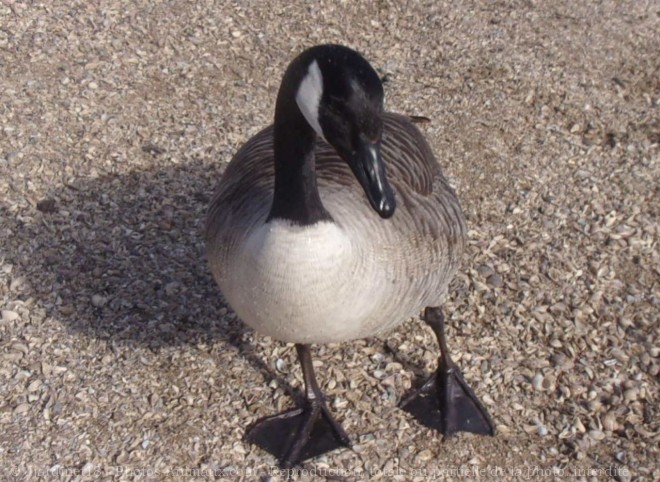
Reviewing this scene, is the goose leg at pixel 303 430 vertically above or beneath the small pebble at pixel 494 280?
beneath

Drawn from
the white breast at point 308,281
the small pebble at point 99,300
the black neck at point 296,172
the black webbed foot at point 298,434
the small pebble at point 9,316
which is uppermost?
the black neck at point 296,172

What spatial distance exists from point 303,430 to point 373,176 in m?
1.37

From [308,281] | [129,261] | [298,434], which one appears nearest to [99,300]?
[129,261]

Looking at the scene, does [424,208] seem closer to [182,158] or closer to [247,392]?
[247,392]

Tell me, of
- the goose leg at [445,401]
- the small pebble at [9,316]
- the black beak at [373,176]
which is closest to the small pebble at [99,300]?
the small pebble at [9,316]

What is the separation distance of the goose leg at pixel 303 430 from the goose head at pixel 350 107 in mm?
1103

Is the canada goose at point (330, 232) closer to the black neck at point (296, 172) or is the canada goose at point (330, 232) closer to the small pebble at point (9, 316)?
the black neck at point (296, 172)

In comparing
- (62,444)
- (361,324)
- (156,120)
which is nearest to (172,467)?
(62,444)

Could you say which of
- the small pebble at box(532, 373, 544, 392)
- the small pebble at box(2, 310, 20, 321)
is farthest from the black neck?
the small pebble at box(2, 310, 20, 321)

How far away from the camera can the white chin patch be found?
2.51m

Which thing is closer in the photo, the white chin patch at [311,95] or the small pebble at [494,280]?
the white chin patch at [311,95]

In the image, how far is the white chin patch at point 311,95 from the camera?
251 centimetres

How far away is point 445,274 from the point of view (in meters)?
3.35

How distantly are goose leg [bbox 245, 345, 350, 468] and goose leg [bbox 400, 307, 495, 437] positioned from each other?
33cm
